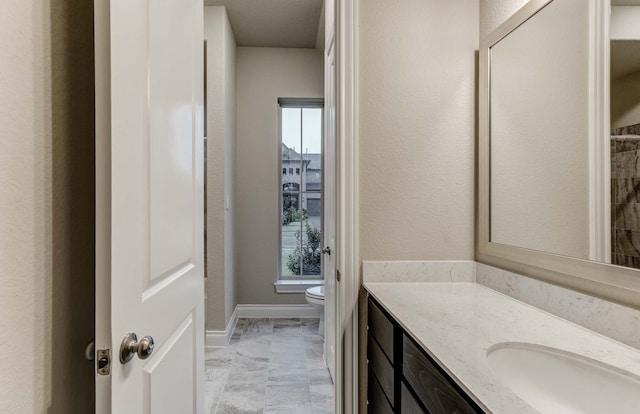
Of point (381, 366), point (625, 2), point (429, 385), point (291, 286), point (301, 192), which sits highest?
point (625, 2)

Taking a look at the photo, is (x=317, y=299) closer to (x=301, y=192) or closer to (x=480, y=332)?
(x=301, y=192)

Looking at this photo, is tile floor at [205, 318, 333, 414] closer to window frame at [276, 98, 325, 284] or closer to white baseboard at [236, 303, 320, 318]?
white baseboard at [236, 303, 320, 318]

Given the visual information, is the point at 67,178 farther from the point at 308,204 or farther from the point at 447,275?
the point at 308,204

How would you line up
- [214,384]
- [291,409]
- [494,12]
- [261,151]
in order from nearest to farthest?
[494,12] → [291,409] → [214,384] → [261,151]

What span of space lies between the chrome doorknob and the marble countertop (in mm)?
655

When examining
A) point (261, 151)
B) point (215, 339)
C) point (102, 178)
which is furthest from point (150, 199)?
point (261, 151)

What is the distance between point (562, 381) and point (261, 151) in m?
3.28

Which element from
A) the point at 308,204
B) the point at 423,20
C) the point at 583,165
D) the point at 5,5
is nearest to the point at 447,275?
the point at 583,165

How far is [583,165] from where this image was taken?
1.13 metres

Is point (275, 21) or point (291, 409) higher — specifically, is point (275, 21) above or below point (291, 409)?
above

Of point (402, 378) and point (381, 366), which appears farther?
point (381, 366)

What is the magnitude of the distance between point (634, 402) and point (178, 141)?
50.8 inches

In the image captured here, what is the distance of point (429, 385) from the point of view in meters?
0.94

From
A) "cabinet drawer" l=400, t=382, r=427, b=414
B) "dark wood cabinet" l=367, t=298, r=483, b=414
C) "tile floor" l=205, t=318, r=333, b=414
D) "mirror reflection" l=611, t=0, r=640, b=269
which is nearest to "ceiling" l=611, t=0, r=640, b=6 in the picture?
"mirror reflection" l=611, t=0, r=640, b=269
